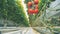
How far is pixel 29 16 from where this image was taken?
1774mm

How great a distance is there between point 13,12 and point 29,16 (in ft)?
0.54

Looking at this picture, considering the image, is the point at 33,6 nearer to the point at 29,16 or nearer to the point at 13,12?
the point at 29,16

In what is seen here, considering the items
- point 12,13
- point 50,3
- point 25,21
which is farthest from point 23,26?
point 50,3

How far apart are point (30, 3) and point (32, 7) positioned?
0.04 m

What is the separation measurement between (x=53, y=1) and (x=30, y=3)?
0.73 ft

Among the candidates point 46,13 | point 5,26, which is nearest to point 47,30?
point 46,13

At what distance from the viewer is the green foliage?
5.83ft

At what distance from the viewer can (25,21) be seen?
5.83 feet

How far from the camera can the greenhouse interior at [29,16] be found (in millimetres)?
1743

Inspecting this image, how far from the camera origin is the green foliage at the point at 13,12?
5.83 ft

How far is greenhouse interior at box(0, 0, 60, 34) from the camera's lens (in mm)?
1743

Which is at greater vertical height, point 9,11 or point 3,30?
point 9,11

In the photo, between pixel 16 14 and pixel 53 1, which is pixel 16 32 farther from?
pixel 53 1

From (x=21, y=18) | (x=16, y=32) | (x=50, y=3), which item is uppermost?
(x=50, y=3)
